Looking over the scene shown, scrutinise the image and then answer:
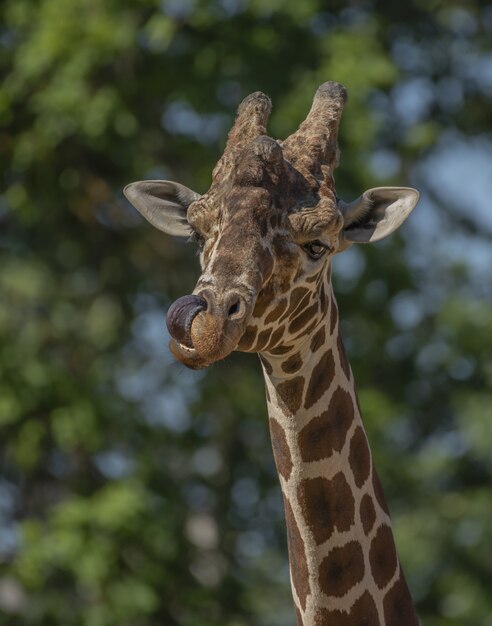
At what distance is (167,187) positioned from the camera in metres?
6.00

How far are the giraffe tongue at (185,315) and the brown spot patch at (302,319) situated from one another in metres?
0.67

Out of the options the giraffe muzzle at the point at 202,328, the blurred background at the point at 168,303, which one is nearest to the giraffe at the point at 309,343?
the giraffe muzzle at the point at 202,328

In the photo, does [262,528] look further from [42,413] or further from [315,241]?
[315,241]

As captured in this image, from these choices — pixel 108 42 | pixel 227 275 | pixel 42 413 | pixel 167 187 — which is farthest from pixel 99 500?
pixel 227 275

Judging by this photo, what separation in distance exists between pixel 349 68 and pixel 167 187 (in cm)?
836

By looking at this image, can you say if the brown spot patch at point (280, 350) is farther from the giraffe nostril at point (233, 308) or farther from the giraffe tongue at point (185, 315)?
the giraffe tongue at point (185, 315)

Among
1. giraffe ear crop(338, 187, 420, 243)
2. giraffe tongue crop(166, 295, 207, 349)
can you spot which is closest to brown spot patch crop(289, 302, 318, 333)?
giraffe ear crop(338, 187, 420, 243)

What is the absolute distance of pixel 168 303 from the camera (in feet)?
55.2

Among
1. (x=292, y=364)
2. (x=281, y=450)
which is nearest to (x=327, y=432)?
(x=281, y=450)

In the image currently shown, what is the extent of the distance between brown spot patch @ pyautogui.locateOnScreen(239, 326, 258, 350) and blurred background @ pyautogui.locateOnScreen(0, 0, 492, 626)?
8.60 m

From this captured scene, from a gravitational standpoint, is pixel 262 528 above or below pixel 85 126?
below

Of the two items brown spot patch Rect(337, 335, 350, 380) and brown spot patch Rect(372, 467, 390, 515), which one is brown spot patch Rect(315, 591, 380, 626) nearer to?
brown spot patch Rect(372, 467, 390, 515)

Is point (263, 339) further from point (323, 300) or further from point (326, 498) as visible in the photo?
point (326, 498)

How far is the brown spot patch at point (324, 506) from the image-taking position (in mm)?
5312
